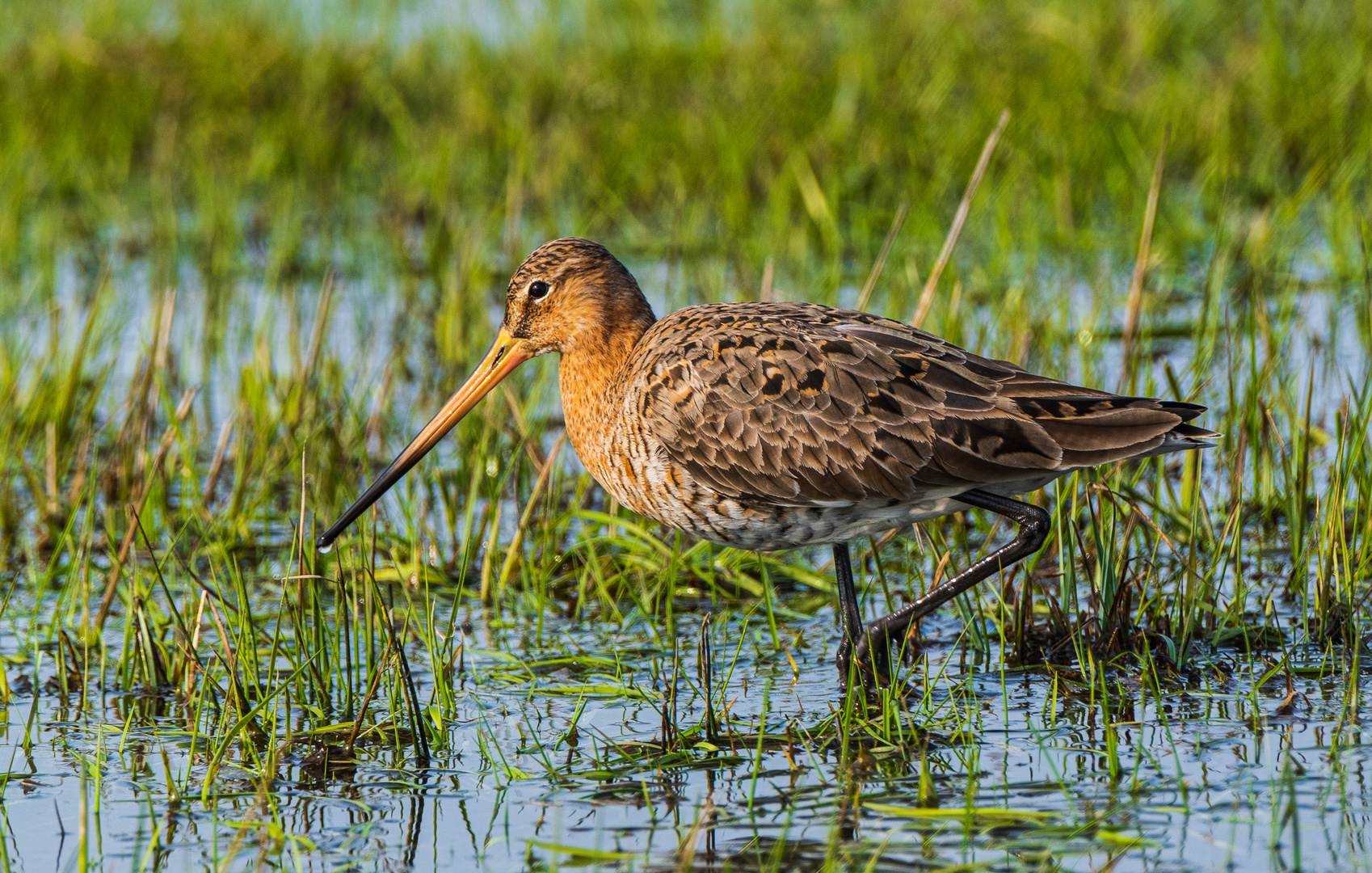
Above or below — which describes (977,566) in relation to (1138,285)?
below

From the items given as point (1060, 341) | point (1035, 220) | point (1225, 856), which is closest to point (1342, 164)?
point (1035, 220)

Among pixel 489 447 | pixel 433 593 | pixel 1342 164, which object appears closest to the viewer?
pixel 433 593

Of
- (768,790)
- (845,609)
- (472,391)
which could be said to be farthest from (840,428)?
(472,391)

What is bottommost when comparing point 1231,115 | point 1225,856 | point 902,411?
point 1225,856

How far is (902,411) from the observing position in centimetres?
436

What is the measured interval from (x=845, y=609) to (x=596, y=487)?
1.73m

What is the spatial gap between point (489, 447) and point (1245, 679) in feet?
8.99

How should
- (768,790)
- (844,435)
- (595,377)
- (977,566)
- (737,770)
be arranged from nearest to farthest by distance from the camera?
(768,790)
(737,770)
(844,435)
(977,566)
(595,377)

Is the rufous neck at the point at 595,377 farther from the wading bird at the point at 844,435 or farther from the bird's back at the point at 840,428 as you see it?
the bird's back at the point at 840,428

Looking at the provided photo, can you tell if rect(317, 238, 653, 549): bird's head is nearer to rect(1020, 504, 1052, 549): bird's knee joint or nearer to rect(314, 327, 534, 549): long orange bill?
rect(314, 327, 534, 549): long orange bill

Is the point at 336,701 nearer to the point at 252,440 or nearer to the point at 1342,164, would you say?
the point at 252,440

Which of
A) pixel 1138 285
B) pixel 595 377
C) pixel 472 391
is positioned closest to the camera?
pixel 595 377

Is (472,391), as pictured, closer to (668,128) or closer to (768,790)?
(768,790)

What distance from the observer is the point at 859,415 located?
14.4ft
